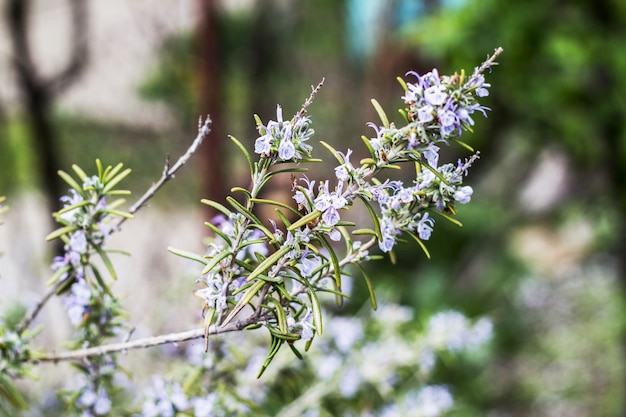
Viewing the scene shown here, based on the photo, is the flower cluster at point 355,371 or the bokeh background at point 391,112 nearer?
the flower cluster at point 355,371

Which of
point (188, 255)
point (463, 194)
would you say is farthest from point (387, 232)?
point (188, 255)

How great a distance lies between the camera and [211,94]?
217cm

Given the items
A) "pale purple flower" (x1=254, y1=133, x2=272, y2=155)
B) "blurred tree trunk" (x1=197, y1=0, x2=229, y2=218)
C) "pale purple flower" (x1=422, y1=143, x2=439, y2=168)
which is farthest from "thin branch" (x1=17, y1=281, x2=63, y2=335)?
"blurred tree trunk" (x1=197, y1=0, x2=229, y2=218)

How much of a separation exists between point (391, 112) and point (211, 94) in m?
1.11

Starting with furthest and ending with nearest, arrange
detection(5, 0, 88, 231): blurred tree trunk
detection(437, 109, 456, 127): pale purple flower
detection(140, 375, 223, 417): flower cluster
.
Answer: detection(5, 0, 88, 231): blurred tree trunk < detection(140, 375, 223, 417): flower cluster < detection(437, 109, 456, 127): pale purple flower

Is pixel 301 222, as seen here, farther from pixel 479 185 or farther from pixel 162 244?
pixel 479 185

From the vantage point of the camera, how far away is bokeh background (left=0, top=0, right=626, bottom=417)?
191 cm

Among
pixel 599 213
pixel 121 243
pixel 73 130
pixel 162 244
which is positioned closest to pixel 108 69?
pixel 73 130

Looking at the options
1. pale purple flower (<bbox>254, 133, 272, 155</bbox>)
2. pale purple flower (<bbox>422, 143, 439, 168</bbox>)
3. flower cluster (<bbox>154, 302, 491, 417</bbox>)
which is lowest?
pale purple flower (<bbox>254, 133, 272, 155</bbox>)

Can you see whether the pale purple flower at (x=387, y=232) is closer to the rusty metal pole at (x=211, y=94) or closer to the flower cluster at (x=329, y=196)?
the flower cluster at (x=329, y=196)

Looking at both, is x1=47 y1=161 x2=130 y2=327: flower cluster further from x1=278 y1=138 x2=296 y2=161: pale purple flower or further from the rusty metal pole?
the rusty metal pole

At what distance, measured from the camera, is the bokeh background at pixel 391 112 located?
1.91m

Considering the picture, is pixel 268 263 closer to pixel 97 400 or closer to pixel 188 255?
pixel 188 255

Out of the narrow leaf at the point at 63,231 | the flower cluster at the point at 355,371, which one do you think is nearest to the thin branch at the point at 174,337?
the narrow leaf at the point at 63,231
